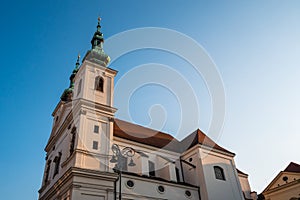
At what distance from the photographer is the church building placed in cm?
1388

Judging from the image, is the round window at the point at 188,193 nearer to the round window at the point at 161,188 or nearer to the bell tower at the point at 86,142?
the round window at the point at 161,188

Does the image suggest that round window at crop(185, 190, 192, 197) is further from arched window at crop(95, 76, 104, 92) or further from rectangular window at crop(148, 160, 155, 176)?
arched window at crop(95, 76, 104, 92)

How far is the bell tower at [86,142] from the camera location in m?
13.4

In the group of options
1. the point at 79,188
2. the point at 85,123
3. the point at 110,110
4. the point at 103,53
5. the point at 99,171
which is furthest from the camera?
the point at 103,53

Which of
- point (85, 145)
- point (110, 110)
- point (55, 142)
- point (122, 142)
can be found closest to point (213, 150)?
point (122, 142)

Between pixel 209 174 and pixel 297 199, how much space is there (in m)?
7.78

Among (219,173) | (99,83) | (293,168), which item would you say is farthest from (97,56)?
(293,168)

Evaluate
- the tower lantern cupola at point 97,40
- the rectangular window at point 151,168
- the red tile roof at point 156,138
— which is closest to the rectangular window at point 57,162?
the red tile roof at point 156,138

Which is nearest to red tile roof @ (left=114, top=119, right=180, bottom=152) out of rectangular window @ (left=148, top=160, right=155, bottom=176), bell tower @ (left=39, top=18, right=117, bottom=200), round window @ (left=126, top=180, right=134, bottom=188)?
rectangular window @ (left=148, top=160, right=155, bottom=176)

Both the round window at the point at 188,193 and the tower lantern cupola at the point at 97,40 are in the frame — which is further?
the tower lantern cupola at the point at 97,40

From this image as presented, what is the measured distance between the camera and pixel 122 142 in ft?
58.3

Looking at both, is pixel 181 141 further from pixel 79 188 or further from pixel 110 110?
pixel 79 188

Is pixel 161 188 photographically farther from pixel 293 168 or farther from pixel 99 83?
pixel 293 168

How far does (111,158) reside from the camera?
14422 mm
